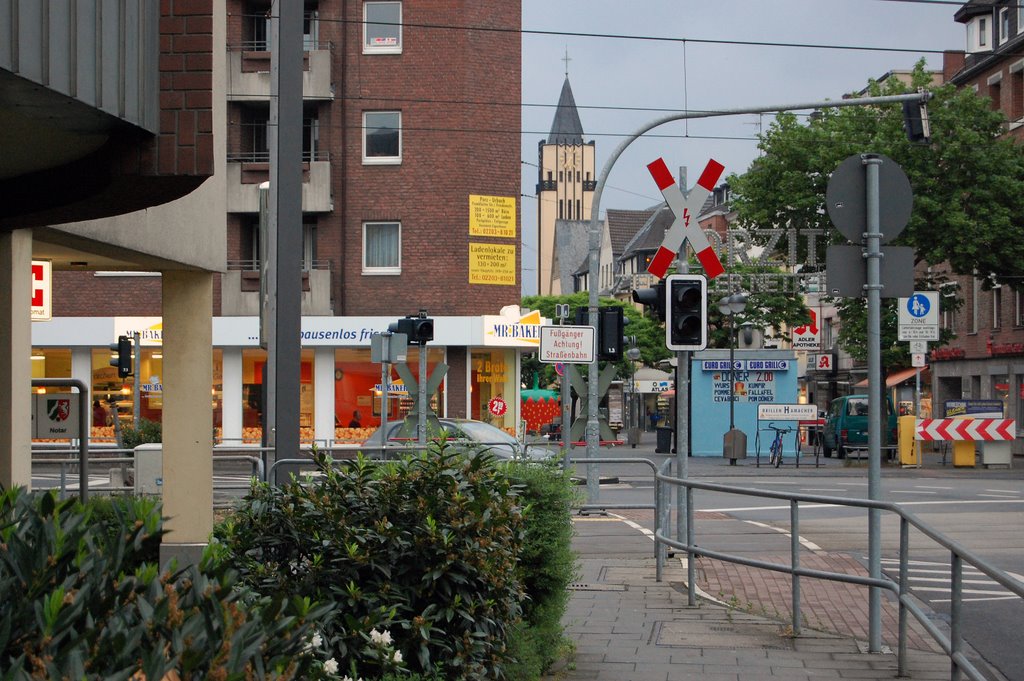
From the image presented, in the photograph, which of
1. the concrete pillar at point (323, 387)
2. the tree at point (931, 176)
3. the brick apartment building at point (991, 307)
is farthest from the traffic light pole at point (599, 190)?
the brick apartment building at point (991, 307)

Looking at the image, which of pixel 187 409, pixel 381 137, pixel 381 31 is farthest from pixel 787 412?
pixel 187 409

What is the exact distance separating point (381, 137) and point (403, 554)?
1292 inches

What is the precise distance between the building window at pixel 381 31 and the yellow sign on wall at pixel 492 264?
5783mm

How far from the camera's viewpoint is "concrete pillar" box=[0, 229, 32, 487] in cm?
864

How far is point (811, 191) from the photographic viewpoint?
4544cm

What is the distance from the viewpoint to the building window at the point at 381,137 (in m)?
37.8

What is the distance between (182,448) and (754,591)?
4921 mm

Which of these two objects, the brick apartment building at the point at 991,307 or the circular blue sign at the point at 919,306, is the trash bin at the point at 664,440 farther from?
the circular blue sign at the point at 919,306

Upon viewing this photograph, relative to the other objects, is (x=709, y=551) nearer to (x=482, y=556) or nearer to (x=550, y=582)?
(x=550, y=582)

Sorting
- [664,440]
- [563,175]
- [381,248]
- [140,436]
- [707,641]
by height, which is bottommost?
[664,440]

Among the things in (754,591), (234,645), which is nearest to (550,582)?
(754,591)

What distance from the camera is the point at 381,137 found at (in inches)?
1496

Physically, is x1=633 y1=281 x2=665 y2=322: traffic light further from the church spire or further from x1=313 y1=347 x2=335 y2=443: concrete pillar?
the church spire

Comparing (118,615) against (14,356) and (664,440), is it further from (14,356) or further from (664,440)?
(664,440)
